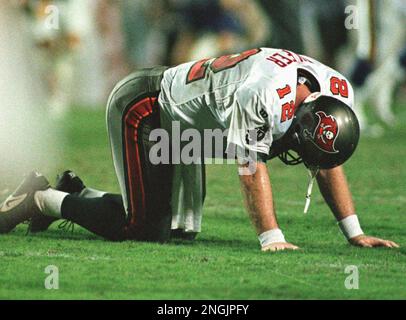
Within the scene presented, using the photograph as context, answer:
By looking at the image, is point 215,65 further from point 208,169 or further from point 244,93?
point 208,169

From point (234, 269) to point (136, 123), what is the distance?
1085mm

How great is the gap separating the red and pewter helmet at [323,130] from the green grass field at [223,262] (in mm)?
545

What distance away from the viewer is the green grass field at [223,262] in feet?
17.5

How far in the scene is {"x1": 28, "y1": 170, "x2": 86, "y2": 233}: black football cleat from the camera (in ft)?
22.4

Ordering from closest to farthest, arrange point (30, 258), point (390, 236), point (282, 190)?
point (30, 258) → point (390, 236) → point (282, 190)

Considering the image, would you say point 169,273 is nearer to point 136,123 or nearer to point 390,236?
point 136,123

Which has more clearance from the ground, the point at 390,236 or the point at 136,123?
the point at 136,123

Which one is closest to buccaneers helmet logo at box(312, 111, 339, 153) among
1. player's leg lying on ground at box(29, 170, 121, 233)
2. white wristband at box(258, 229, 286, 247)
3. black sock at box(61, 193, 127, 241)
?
white wristband at box(258, 229, 286, 247)

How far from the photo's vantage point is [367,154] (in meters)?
11.6

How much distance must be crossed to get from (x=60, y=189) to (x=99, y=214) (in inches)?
20.1

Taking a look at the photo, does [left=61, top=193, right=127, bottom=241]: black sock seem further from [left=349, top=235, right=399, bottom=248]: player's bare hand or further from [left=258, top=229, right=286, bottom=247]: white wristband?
[left=349, top=235, right=399, bottom=248]: player's bare hand

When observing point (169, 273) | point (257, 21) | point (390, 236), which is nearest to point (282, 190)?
point (390, 236)

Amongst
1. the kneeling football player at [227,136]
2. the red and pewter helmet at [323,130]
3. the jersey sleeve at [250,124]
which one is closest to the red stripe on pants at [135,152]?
the kneeling football player at [227,136]

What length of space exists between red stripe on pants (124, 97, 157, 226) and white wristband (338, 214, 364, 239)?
1085 millimetres
